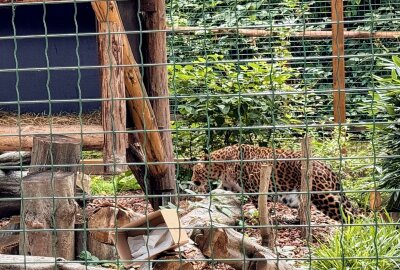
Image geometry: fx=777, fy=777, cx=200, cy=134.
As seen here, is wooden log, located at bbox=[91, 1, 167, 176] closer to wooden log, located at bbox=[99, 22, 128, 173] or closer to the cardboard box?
wooden log, located at bbox=[99, 22, 128, 173]

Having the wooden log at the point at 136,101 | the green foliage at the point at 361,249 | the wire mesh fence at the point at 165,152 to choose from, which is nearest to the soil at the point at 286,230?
the wire mesh fence at the point at 165,152

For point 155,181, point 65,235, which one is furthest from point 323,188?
point 65,235

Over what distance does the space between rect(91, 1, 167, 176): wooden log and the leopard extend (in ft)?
2.37

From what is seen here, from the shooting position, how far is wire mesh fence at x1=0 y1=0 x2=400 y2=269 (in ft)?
12.4

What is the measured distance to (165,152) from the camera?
23.7 ft

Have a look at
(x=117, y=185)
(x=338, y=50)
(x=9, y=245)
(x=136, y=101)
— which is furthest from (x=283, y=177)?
(x=338, y=50)

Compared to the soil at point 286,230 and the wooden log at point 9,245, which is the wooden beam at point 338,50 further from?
the wooden log at point 9,245

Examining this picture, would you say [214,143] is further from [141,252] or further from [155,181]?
[141,252]

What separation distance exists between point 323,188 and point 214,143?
99.2 inches

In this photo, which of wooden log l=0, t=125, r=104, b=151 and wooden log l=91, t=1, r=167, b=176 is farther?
wooden log l=0, t=125, r=104, b=151

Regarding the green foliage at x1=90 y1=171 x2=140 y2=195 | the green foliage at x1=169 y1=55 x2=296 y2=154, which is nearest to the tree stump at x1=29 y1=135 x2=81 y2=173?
the green foliage at x1=169 y1=55 x2=296 y2=154

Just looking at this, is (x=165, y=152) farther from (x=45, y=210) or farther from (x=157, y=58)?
→ (x=45, y=210)

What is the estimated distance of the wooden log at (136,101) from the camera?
5.82 meters

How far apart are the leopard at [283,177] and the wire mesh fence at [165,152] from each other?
0.07ft
